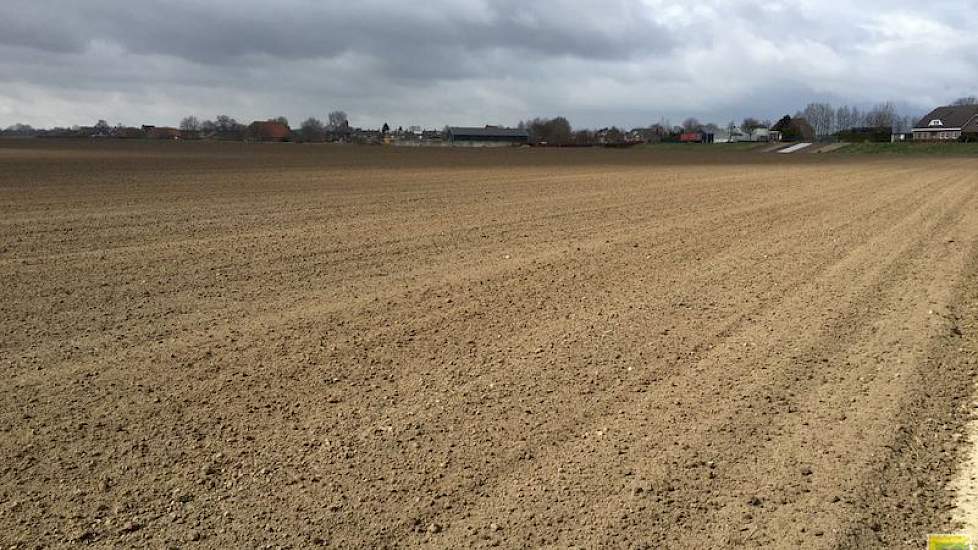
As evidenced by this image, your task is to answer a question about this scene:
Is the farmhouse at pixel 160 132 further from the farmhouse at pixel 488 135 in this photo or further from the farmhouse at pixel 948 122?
the farmhouse at pixel 948 122

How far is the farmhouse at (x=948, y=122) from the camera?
123844 mm

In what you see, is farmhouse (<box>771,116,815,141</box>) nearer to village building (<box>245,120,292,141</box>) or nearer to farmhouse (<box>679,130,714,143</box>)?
farmhouse (<box>679,130,714,143</box>)

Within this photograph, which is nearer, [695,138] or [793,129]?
[695,138]

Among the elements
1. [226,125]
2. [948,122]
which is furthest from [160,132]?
[948,122]

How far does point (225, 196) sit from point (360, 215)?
5.68m

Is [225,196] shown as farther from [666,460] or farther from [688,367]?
[666,460]

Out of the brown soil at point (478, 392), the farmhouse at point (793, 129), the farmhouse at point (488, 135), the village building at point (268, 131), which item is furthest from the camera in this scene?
the farmhouse at point (488, 135)

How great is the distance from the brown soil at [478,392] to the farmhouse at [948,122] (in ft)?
421

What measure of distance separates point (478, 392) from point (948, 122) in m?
144

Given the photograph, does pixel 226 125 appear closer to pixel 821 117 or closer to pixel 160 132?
pixel 160 132

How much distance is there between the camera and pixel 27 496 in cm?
447

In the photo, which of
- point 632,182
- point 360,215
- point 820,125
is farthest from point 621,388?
point 820,125

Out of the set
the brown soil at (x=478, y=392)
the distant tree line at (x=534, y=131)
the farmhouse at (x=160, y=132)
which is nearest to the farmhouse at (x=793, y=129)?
the distant tree line at (x=534, y=131)

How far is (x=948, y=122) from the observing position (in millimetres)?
129250
